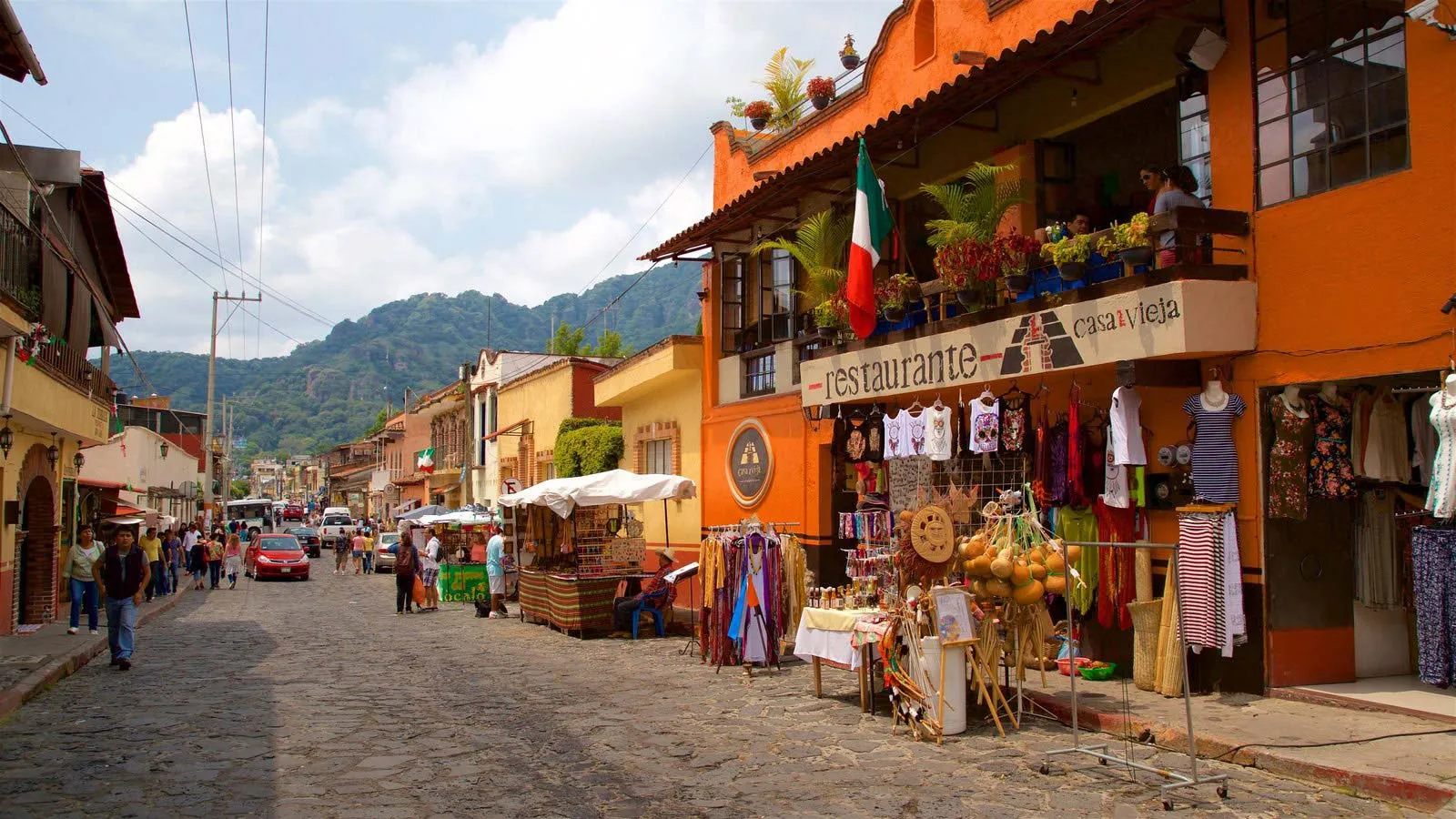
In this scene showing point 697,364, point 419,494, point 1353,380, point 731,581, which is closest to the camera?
point 1353,380

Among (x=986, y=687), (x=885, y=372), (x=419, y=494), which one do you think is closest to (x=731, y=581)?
(x=885, y=372)

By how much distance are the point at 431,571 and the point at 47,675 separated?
12856 mm

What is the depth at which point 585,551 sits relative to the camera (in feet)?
66.2

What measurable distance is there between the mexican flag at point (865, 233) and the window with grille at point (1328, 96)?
458 centimetres

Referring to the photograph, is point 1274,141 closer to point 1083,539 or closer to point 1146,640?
point 1083,539

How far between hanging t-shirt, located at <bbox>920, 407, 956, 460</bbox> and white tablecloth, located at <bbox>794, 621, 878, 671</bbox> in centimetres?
292

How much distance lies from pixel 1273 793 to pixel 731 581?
7337 millimetres

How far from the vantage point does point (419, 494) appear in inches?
2383

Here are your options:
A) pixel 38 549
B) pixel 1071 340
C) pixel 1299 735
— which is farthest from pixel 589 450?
pixel 1299 735

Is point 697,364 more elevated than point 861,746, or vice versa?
point 697,364

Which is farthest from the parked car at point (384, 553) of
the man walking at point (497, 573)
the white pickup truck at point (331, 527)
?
the man walking at point (497, 573)

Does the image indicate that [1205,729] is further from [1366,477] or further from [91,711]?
[91,711]

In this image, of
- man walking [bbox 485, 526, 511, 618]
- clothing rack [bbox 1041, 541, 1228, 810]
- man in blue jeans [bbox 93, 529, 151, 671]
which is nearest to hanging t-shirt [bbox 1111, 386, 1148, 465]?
clothing rack [bbox 1041, 541, 1228, 810]

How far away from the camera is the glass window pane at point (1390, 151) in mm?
8750
